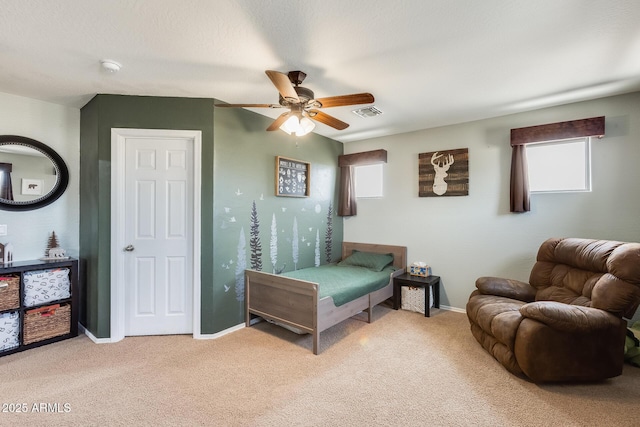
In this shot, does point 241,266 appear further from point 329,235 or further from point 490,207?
point 490,207

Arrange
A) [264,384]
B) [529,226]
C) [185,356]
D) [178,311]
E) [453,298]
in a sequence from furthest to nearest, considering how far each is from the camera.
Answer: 1. [453,298]
2. [529,226]
3. [178,311]
4. [185,356]
5. [264,384]

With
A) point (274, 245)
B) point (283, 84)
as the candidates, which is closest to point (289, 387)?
point (274, 245)

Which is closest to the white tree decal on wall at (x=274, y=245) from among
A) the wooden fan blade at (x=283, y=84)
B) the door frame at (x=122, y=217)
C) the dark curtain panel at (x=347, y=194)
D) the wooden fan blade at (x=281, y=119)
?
the door frame at (x=122, y=217)

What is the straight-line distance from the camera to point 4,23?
1.75 metres

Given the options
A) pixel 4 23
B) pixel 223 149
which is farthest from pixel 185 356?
pixel 4 23

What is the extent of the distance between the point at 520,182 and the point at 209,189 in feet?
11.0

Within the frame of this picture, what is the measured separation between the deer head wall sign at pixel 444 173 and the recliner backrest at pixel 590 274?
1.17 meters

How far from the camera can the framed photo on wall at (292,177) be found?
3.67 metres

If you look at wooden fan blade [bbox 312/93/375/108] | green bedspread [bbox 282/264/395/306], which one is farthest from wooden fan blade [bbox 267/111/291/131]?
green bedspread [bbox 282/264/395/306]

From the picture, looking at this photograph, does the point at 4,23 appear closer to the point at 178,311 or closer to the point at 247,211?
the point at 247,211

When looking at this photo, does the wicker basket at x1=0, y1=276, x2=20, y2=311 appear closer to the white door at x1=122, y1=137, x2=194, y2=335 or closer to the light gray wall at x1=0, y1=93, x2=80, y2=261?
the light gray wall at x1=0, y1=93, x2=80, y2=261

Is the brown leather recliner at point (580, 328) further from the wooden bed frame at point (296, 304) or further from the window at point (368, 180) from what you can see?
the window at point (368, 180)

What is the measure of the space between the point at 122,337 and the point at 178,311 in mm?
556

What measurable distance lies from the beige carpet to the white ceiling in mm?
2389
